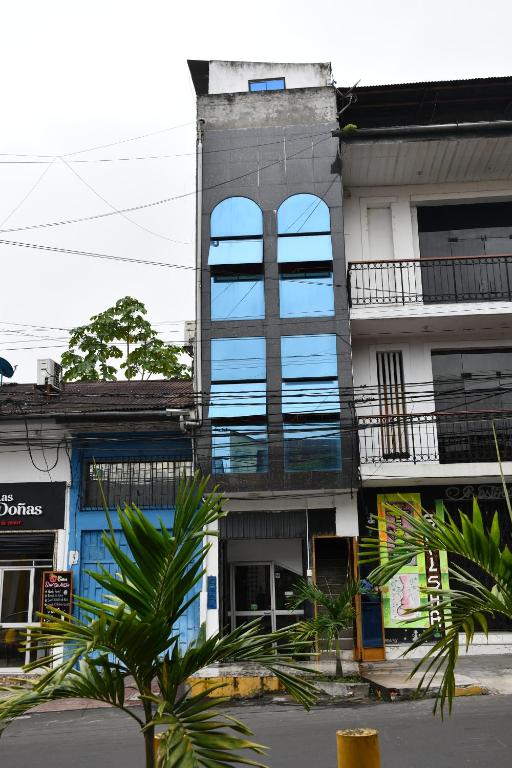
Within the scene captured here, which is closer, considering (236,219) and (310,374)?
(310,374)

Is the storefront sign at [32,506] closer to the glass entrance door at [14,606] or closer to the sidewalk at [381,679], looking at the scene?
the glass entrance door at [14,606]

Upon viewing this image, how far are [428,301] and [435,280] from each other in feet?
1.83

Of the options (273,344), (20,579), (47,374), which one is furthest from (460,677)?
(47,374)

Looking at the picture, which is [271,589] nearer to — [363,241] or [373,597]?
[373,597]

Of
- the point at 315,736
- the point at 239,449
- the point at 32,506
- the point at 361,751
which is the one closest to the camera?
the point at 361,751

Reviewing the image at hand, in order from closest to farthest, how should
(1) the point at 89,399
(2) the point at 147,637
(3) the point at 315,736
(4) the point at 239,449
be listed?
(2) the point at 147,637
(3) the point at 315,736
(4) the point at 239,449
(1) the point at 89,399

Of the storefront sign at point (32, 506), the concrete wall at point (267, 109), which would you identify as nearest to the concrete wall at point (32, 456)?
the storefront sign at point (32, 506)

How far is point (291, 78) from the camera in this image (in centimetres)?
1909

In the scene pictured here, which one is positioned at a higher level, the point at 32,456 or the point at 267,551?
the point at 32,456

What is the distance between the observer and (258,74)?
19.2 m

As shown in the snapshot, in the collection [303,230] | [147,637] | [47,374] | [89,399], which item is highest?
[303,230]

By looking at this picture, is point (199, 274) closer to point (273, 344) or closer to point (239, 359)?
point (239, 359)

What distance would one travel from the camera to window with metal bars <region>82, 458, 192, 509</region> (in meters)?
17.0

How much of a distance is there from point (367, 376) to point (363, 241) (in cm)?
350
